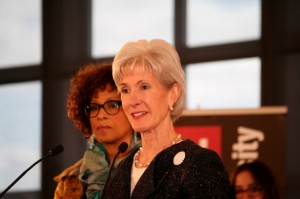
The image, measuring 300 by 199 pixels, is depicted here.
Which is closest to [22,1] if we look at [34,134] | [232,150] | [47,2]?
[47,2]

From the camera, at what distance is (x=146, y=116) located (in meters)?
2.43

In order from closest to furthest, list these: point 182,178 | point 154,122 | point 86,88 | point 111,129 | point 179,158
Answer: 1. point 182,178
2. point 179,158
3. point 154,122
4. point 111,129
5. point 86,88

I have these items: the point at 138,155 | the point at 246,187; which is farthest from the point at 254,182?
the point at 138,155

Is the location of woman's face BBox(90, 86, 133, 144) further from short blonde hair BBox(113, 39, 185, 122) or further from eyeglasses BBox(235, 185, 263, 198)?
eyeglasses BBox(235, 185, 263, 198)

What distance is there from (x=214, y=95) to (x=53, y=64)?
1.99 meters

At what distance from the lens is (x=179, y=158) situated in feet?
7.65

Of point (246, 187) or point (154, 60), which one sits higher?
point (154, 60)

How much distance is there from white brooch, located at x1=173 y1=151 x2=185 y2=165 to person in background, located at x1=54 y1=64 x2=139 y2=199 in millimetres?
782

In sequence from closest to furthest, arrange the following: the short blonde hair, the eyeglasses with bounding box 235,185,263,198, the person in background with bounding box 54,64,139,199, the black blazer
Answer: the black blazer < the short blonde hair < the person in background with bounding box 54,64,139,199 < the eyeglasses with bounding box 235,185,263,198

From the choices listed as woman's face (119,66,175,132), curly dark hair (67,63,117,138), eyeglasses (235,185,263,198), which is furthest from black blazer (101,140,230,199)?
eyeglasses (235,185,263,198)

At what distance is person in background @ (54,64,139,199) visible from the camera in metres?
3.13

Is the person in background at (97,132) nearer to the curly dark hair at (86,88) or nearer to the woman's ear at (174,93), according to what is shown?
the curly dark hair at (86,88)

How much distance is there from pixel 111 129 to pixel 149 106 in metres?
0.76

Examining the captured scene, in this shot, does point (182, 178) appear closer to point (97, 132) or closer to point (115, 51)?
point (97, 132)
